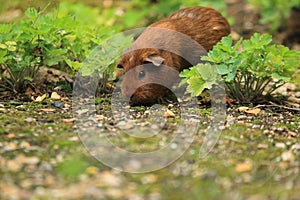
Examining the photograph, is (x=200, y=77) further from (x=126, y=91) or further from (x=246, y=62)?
(x=126, y=91)

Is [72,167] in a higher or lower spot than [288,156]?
lower

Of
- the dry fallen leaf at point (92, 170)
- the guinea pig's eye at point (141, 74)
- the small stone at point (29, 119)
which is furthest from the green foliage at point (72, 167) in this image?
the guinea pig's eye at point (141, 74)

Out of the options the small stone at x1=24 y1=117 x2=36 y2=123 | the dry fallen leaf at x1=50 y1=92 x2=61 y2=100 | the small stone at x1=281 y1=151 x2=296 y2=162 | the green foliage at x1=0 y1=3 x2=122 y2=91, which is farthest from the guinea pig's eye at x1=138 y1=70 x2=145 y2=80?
the small stone at x1=281 y1=151 x2=296 y2=162

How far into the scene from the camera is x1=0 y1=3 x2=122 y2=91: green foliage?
4.55 metres

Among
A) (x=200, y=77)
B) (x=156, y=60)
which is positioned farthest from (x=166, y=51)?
(x=200, y=77)

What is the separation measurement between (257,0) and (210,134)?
4232mm

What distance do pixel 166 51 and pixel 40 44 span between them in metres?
1.17

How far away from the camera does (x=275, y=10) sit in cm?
738

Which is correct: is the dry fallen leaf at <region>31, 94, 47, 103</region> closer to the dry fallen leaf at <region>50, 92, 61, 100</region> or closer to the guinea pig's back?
the dry fallen leaf at <region>50, 92, 61, 100</region>

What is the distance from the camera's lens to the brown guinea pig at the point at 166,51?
4531 mm

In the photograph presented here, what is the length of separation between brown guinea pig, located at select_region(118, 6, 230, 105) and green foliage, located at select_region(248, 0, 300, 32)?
2.32 metres

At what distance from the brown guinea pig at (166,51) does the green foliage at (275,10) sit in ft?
7.61

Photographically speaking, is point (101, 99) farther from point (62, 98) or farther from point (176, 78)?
point (176, 78)

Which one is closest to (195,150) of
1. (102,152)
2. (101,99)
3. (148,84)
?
(102,152)
